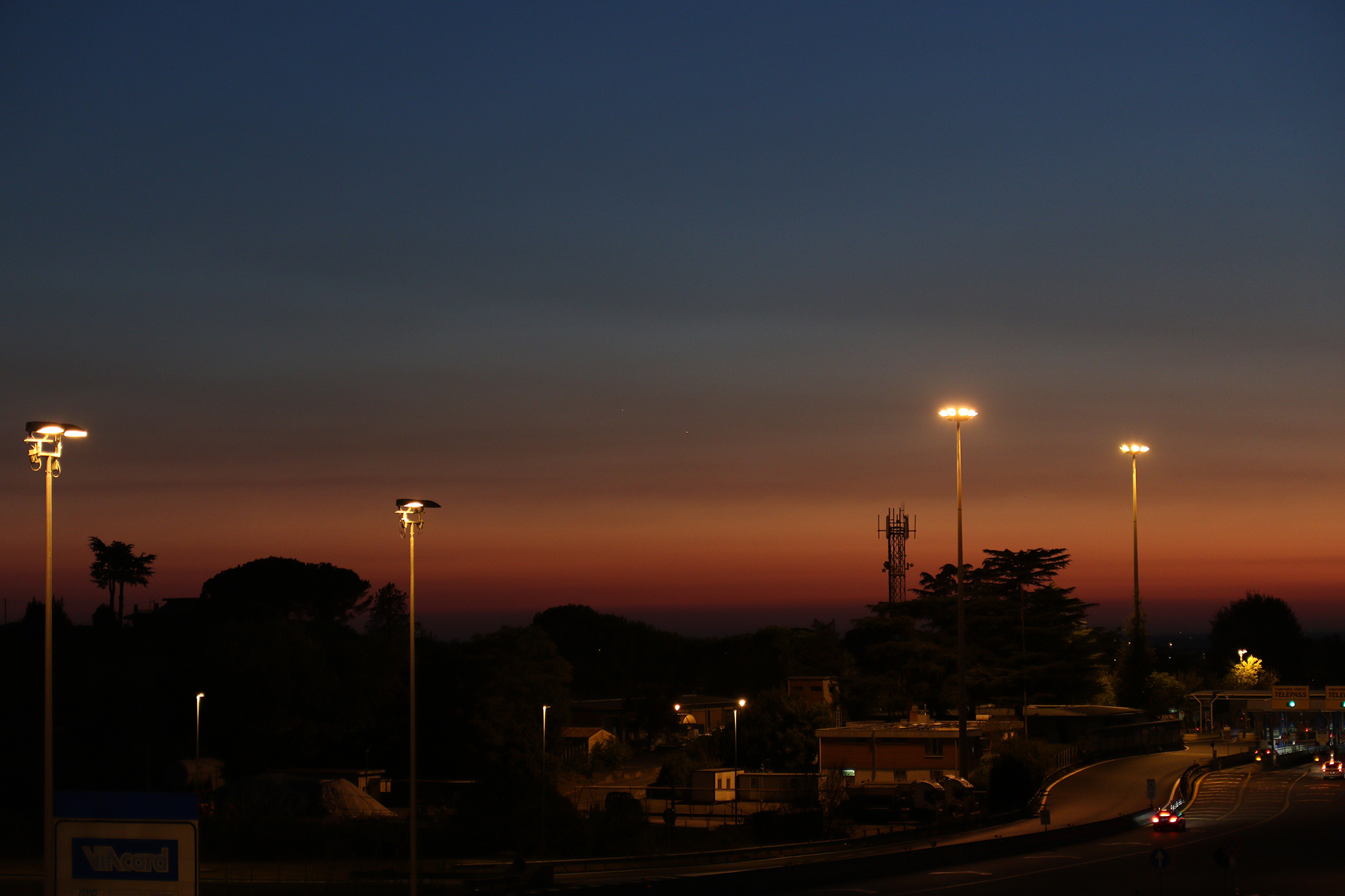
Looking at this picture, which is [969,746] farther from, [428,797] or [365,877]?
[365,877]

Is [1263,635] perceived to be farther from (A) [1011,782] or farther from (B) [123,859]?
(B) [123,859]

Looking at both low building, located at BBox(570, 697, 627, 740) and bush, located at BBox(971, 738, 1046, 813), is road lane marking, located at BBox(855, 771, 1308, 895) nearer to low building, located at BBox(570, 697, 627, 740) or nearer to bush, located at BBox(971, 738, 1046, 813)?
bush, located at BBox(971, 738, 1046, 813)

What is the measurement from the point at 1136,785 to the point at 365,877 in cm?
3362

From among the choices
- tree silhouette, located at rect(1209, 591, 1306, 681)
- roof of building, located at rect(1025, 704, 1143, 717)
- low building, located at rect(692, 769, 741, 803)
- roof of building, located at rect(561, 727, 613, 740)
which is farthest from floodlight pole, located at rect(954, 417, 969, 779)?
tree silhouette, located at rect(1209, 591, 1306, 681)

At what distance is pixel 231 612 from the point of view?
324 feet

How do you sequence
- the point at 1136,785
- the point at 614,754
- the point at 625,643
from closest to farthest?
the point at 1136,785, the point at 614,754, the point at 625,643

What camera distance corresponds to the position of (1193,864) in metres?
33.1

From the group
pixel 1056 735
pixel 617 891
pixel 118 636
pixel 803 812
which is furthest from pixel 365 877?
pixel 118 636

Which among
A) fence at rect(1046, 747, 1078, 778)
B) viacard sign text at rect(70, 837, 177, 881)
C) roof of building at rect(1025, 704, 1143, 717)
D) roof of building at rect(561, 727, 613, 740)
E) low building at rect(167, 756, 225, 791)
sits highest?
viacard sign text at rect(70, 837, 177, 881)

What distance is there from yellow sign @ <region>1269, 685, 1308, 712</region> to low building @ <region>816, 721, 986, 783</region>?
2700 cm

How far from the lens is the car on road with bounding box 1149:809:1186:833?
40312mm

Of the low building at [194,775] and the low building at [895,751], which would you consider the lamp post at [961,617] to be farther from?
the low building at [194,775]

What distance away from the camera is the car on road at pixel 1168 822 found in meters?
40.3

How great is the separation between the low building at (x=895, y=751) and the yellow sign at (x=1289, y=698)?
27.0m
